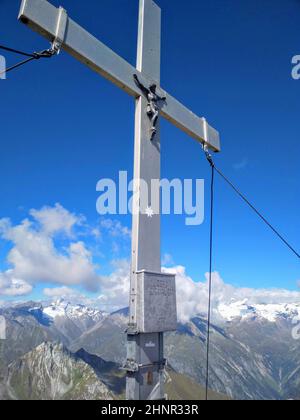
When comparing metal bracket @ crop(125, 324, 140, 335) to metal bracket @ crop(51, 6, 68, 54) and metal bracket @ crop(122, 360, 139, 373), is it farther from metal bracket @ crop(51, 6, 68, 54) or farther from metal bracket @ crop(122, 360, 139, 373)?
metal bracket @ crop(51, 6, 68, 54)

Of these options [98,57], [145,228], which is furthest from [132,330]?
[98,57]

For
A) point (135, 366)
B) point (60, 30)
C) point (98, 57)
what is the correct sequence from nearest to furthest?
1. point (135, 366)
2. point (60, 30)
3. point (98, 57)

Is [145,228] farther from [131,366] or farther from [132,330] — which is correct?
[131,366]

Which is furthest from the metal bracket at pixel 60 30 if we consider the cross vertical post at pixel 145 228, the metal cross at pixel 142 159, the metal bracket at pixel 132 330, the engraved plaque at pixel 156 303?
the metal bracket at pixel 132 330

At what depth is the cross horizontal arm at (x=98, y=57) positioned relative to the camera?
446 cm

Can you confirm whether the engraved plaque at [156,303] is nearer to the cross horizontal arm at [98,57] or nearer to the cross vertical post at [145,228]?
the cross vertical post at [145,228]

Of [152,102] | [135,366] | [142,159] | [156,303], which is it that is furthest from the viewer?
[152,102]

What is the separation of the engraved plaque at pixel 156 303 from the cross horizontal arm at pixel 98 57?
9.87 feet

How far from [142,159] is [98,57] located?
1.62m

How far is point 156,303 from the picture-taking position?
195 inches

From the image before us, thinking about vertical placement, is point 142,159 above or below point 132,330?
above

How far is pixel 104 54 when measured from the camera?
533cm
